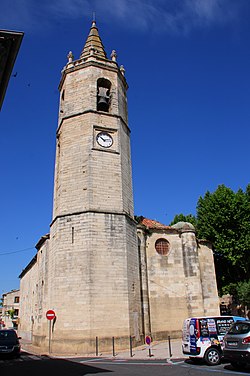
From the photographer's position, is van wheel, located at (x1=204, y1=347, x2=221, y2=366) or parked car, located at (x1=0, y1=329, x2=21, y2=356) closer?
van wheel, located at (x1=204, y1=347, x2=221, y2=366)

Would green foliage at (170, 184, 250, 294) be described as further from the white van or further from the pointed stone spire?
the pointed stone spire

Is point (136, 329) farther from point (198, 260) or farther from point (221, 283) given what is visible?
point (221, 283)

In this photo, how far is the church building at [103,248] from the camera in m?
15.7

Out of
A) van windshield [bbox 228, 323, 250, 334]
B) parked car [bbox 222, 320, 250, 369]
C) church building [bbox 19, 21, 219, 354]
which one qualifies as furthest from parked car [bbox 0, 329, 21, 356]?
van windshield [bbox 228, 323, 250, 334]

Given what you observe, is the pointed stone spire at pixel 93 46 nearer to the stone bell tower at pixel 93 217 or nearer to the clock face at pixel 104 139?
the stone bell tower at pixel 93 217

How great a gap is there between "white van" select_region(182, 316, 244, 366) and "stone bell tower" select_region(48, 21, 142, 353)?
18.3 ft

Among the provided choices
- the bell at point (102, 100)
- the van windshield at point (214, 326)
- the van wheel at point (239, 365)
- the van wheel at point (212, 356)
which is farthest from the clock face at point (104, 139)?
the van wheel at point (239, 365)

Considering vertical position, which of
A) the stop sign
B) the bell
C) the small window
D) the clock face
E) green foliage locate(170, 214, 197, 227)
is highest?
the bell

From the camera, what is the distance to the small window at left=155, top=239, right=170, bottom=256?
2144 cm

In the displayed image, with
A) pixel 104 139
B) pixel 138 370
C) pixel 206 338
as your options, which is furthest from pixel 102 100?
pixel 138 370

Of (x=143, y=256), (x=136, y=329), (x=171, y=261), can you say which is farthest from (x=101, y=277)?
(x=171, y=261)

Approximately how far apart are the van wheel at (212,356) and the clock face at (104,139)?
40.7 ft

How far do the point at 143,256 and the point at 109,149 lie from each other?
6.82 meters

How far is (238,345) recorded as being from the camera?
30.2ft
